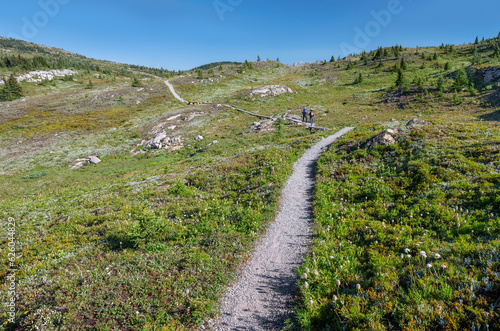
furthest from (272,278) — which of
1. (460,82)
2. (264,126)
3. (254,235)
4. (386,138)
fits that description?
(460,82)

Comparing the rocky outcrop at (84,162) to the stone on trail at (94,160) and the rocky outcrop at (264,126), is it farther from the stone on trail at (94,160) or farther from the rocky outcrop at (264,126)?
the rocky outcrop at (264,126)

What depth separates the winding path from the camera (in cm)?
616

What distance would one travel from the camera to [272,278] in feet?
25.0

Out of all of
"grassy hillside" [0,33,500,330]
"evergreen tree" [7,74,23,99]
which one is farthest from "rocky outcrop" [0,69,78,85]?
"grassy hillside" [0,33,500,330]

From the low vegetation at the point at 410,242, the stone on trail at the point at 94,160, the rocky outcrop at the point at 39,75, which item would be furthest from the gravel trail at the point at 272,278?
the rocky outcrop at the point at 39,75

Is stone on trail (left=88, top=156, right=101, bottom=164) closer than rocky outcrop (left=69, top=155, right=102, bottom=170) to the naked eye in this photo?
No

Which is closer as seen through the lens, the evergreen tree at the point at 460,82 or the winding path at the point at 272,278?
the winding path at the point at 272,278

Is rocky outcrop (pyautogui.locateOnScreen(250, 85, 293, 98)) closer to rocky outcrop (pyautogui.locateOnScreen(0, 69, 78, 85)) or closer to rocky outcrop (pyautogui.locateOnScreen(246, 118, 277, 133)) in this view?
rocky outcrop (pyautogui.locateOnScreen(246, 118, 277, 133))

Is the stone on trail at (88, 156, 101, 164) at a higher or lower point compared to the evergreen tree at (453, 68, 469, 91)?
lower

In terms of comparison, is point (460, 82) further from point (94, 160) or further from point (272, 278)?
point (94, 160)

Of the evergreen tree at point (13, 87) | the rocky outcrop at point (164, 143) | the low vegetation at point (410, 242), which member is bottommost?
the low vegetation at point (410, 242)

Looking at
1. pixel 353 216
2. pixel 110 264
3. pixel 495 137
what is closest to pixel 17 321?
pixel 110 264

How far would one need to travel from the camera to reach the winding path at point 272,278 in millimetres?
6156

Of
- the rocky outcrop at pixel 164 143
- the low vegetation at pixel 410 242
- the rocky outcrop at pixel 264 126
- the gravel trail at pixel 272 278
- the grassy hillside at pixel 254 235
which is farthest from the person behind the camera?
the rocky outcrop at pixel 264 126
